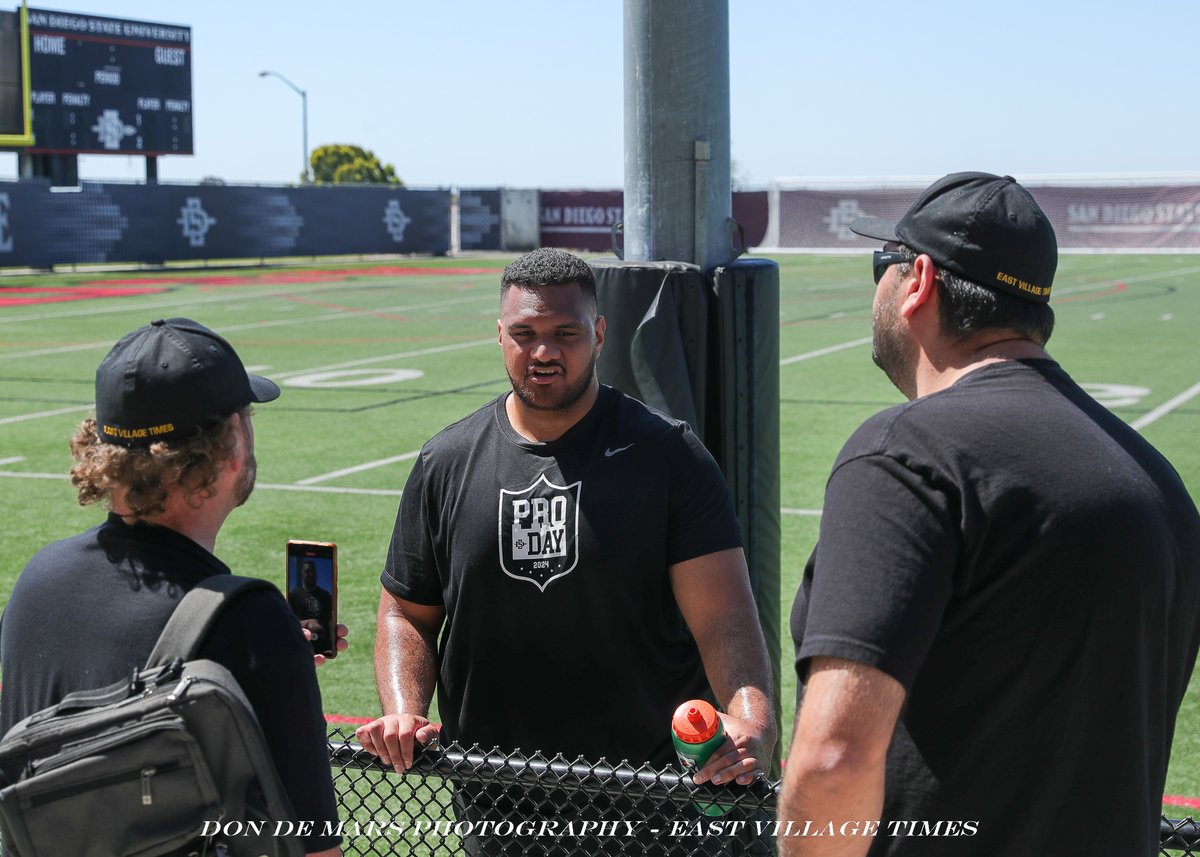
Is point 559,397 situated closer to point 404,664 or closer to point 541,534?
point 541,534

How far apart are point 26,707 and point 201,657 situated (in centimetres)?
39

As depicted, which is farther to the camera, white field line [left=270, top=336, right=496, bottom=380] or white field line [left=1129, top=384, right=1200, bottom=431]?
white field line [left=270, top=336, right=496, bottom=380]

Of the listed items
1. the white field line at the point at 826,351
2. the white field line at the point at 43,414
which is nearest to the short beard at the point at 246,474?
the white field line at the point at 43,414

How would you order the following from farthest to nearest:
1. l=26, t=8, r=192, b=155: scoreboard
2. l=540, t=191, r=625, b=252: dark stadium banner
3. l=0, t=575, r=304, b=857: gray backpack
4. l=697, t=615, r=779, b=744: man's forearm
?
l=540, t=191, r=625, b=252: dark stadium banner, l=26, t=8, r=192, b=155: scoreboard, l=697, t=615, r=779, b=744: man's forearm, l=0, t=575, r=304, b=857: gray backpack

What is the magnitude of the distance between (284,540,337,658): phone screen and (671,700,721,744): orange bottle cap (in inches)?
31.5

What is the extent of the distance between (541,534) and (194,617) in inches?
52.0

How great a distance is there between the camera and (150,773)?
198cm

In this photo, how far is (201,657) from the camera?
2.07 metres

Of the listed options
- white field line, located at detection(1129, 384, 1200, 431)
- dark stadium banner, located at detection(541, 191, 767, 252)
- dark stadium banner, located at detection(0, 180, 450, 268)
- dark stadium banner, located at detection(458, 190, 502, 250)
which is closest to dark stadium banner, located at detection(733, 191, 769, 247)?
dark stadium banner, located at detection(541, 191, 767, 252)

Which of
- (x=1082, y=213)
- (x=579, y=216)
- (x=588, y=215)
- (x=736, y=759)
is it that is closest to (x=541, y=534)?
(x=736, y=759)

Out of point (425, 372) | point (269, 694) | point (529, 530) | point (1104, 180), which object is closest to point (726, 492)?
point (529, 530)

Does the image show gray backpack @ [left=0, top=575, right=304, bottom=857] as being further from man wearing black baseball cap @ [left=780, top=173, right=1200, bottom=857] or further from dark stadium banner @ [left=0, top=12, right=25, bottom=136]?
dark stadium banner @ [left=0, top=12, right=25, bottom=136]

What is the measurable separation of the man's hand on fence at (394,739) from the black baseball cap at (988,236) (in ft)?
4.97

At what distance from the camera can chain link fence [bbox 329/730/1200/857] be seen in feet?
9.18
